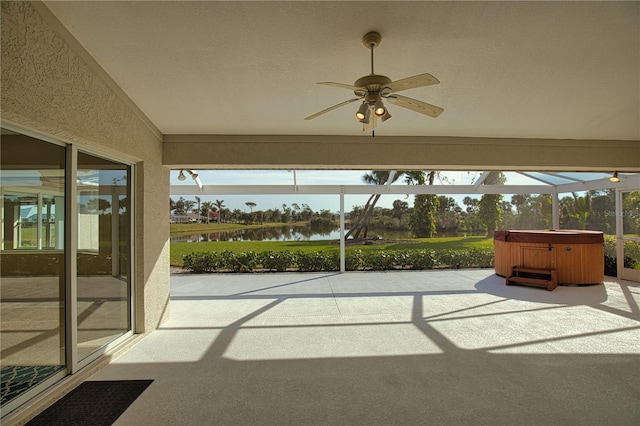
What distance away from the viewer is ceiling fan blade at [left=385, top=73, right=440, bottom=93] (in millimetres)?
2393

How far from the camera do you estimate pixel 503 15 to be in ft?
7.90

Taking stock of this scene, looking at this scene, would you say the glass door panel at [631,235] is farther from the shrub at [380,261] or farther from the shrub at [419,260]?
the shrub at [380,261]

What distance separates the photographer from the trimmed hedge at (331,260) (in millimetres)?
9539

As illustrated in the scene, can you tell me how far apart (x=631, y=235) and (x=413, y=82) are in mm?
8490

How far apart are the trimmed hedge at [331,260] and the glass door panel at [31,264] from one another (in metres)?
6.55

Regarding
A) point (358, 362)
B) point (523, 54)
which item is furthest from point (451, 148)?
point (358, 362)

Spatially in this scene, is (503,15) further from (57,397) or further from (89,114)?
(57,397)

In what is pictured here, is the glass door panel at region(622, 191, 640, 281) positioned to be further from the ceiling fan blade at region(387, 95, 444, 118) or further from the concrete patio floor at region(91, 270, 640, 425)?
the ceiling fan blade at region(387, 95, 444, 118)

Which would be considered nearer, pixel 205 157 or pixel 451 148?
pixel 205 157

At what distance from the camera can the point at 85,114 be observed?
296 centimetres

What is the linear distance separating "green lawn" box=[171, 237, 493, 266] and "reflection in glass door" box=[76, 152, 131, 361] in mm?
6051

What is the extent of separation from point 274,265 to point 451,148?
585 centimetres

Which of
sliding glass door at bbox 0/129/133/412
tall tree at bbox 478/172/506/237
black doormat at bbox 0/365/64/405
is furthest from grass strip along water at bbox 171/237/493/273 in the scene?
black doormat at bbox 0/365/64/405

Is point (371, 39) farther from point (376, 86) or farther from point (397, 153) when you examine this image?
point (397, 153)
